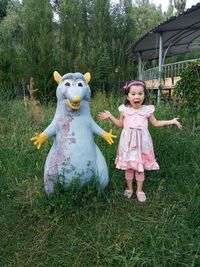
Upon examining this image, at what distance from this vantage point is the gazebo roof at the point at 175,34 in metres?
9.10

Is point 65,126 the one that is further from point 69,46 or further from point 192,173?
point 69,46

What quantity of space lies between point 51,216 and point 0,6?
27.2 meters

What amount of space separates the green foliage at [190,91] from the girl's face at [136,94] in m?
1.40

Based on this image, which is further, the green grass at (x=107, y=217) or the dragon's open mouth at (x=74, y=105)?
the dragon's open mouth at (x=74, y=105)

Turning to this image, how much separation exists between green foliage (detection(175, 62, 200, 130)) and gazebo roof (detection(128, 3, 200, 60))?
343 cm

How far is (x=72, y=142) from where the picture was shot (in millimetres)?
3250

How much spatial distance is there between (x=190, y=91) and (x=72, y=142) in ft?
7.77

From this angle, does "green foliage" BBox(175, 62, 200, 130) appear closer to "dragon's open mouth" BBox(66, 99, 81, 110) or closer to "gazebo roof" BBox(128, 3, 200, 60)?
"dragon's open mouth" BBox(66, 99, 81, 110)

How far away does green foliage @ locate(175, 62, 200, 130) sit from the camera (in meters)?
4.79

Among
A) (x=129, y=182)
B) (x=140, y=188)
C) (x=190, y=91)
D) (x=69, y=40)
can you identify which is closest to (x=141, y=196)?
(x=140, y=188)

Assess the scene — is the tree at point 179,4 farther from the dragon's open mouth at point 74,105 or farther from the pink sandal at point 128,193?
the dragon's open mouth at point 74,105

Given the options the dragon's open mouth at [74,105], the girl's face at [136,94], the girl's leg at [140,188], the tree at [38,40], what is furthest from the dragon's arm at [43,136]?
the tree at [38,40]

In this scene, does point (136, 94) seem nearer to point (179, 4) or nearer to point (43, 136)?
point (43, 136)

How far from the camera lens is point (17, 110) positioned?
654 centimetres
